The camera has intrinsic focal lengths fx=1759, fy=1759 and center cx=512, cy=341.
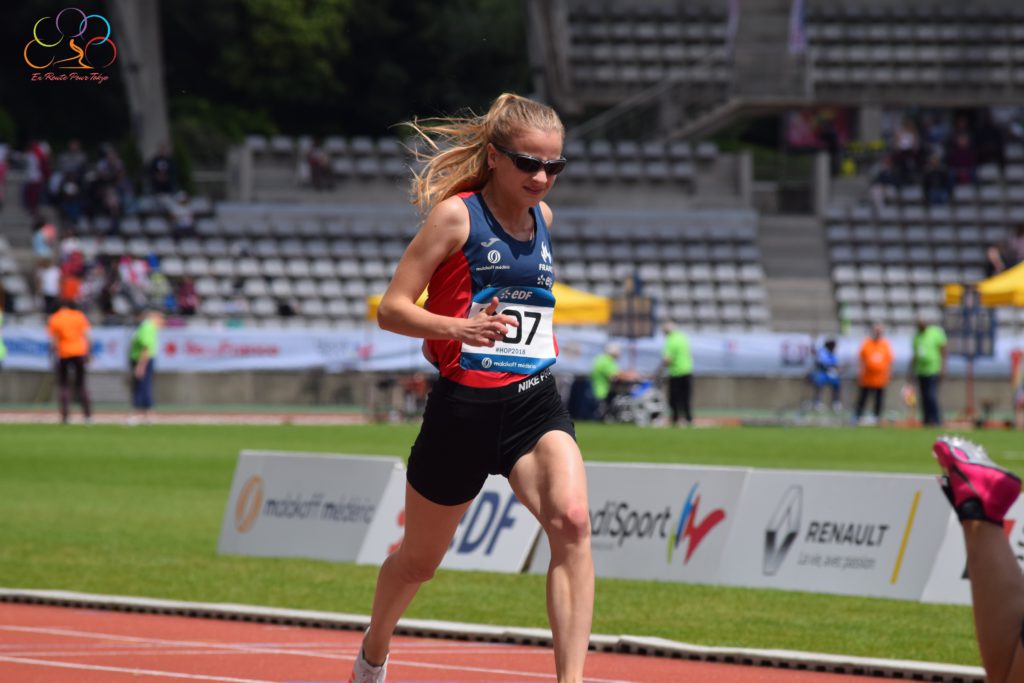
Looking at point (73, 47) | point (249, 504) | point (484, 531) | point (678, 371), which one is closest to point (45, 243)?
point (678, 371)

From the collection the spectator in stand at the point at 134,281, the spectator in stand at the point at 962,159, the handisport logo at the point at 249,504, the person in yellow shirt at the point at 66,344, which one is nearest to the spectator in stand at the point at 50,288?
the spectator in stand at the point at 134,281

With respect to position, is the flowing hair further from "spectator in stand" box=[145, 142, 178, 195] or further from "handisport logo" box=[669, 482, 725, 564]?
"spectator in stand" box=[145, 142, 178, 195]

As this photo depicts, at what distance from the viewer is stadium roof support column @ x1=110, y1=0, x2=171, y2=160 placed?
143 ft

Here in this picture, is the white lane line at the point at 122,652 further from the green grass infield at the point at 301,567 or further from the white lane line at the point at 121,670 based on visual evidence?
the green grass infield at the point at 301,567

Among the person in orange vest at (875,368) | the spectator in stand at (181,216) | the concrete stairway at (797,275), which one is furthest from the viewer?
the concrete stairway at (797,275)

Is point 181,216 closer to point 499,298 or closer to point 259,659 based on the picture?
point 259,659

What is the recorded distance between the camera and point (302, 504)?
1235 cm

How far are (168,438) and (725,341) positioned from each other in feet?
46.1

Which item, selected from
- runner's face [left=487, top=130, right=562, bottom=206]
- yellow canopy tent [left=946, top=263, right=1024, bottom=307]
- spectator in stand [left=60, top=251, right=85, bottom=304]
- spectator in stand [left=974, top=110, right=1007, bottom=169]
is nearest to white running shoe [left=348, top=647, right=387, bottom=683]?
runner's face [left=487, top=130, right=562, bottom=206]

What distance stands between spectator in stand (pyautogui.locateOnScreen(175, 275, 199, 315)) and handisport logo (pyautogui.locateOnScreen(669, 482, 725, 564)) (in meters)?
27.3

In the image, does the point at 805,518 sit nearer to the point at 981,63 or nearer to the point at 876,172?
the point at 876,172

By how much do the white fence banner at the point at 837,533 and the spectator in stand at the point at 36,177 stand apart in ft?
110

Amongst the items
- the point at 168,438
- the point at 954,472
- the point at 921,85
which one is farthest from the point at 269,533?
the point at 921,85

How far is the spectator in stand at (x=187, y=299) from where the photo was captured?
122 ft
